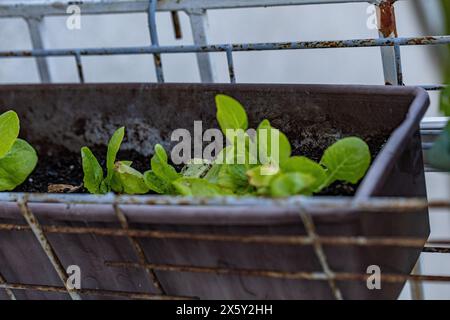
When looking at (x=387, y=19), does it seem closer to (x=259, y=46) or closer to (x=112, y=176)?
(x=259, y=46)

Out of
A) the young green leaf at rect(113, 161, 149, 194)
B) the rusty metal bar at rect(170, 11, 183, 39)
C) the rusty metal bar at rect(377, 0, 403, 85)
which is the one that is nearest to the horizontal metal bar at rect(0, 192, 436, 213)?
the young green leaf at rect(113, 161, 149, 194)

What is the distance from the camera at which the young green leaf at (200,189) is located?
48 cm

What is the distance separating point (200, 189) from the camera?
1.58 ft

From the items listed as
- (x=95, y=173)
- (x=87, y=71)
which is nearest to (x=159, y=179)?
(x=95, y=173)

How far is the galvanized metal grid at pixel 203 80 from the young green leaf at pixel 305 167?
2.1 inches

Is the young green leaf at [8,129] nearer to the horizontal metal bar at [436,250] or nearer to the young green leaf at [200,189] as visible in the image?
the young green leaf at [200,189]

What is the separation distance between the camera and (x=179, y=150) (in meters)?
0.66

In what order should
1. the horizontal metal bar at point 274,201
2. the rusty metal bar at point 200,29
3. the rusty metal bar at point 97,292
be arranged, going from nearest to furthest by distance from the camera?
the horizontal metal bar at point 274,201 → the rusty metal bar at point 97,292 → the rusty metal bar at point 200,29

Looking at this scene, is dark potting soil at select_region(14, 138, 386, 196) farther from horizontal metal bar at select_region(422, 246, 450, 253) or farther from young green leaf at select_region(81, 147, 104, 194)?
horizontal metal bar at select_region(422, 246, 450, 253)

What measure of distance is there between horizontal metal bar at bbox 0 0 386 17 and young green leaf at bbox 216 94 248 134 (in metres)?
0.20

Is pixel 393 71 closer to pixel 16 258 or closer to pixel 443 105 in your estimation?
pixel 443 105

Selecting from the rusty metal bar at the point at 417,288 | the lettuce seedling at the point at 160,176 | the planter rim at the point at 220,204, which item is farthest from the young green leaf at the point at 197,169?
the rusty metal bar at the point at 417,288

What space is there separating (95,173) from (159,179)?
0.05 meters
